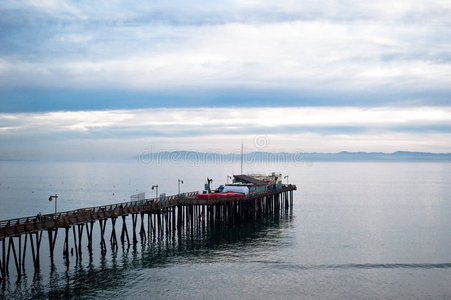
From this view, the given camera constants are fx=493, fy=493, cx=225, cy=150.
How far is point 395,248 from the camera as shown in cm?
5912

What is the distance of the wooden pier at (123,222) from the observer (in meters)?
44.5

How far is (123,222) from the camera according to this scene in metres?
57.2

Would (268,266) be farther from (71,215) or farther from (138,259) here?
(71,215)

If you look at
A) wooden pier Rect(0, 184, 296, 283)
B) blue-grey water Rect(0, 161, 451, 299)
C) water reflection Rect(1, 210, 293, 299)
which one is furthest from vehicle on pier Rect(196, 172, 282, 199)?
blue-grey water Rect(0, 161, 451, 299)

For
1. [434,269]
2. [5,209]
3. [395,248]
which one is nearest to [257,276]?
[434,269]

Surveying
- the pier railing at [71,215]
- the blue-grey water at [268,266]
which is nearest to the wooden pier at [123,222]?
the pier railing at [71,215]

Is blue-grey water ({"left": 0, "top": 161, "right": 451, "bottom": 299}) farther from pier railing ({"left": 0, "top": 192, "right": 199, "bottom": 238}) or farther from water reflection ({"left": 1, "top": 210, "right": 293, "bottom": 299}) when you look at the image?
pier railing ({"left": 0, "top": 192, "right": 199, "bottom": 238})

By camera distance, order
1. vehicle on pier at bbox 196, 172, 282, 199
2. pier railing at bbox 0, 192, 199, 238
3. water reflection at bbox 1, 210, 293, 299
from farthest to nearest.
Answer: vehicle on pier at bbox 196, 172, 282, 199
pier railing at bbox 0, 192, 199, 238
water reflection at bbox 1, 210, 293, 299

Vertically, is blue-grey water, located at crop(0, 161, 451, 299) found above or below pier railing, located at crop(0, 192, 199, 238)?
below

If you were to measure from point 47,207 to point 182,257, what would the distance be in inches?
2641

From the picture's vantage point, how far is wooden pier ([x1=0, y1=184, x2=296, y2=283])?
1752 inches

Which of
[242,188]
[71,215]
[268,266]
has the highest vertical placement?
[242,188]

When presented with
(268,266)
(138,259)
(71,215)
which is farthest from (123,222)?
(268,266)

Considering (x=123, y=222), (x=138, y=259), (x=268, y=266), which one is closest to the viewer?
(x=268, y=266)
